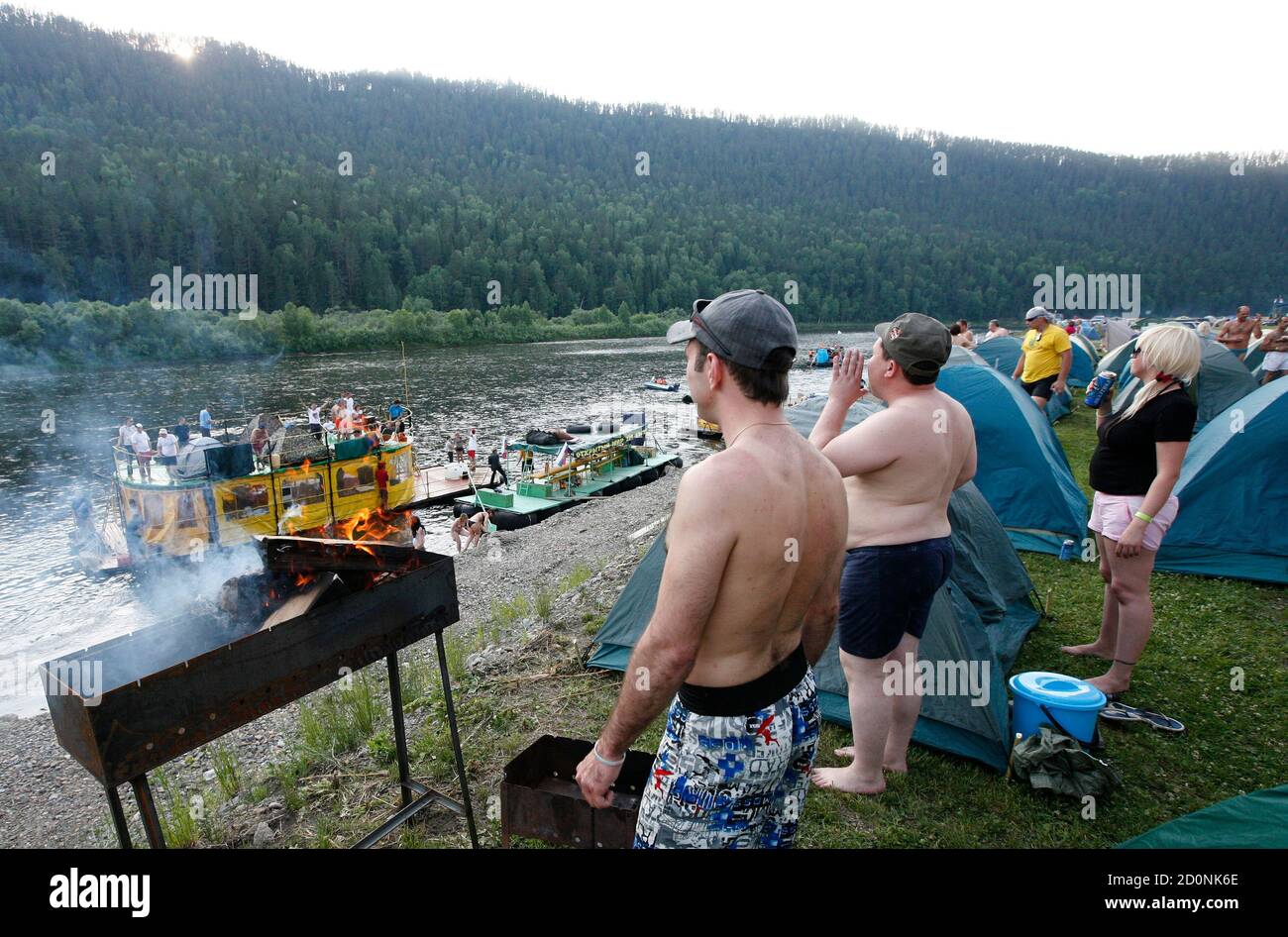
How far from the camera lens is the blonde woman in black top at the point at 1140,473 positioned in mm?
3785

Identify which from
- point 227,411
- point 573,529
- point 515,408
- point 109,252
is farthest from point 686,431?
point 109,252

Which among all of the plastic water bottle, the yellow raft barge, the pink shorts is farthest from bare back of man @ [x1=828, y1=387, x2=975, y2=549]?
the yellow raft barge

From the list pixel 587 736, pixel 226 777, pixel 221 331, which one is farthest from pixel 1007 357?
pixel 221 331

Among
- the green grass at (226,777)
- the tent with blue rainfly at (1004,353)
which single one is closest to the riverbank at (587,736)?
the green grass at (226,777)

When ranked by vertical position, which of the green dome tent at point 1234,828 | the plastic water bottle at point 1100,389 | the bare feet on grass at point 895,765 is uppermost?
the plastic water bottle at point 1100,389

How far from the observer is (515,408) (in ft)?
126

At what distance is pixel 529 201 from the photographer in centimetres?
12169

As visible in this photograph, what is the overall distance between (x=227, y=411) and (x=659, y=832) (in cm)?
3893

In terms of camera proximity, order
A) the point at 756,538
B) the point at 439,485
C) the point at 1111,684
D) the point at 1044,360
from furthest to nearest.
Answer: the point at 439,485, the point at 1044,360, the point at 1111,684, the point at 756,538

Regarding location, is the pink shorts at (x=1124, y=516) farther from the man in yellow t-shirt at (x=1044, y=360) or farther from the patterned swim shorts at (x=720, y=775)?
the man in yellow t-shirt at (x=1044, y=360)

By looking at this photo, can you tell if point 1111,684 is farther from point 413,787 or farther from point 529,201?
point 529,201

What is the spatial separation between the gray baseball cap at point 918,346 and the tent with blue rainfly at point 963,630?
156 cm

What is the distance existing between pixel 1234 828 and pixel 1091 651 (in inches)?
112
